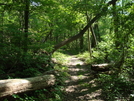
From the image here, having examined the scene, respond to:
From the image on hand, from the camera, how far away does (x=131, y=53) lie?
541 centimetres

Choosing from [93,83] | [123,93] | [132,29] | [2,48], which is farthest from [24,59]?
[132,29]

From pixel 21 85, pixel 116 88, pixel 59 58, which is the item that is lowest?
pixel 116 88

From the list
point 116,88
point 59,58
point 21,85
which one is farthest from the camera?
point 59,58

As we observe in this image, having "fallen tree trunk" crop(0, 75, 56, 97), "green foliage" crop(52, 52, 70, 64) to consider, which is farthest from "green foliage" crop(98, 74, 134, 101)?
"green foliage" crop(52, 52, 70, 64)

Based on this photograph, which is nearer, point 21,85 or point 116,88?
point 21,85

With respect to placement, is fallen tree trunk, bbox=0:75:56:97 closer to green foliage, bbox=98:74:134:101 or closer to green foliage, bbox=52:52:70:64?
green foliage, bbox=52:52:70:64

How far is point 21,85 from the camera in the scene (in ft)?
12.1

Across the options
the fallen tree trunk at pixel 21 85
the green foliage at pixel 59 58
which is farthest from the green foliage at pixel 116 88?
the green foliage at pixel 59 58

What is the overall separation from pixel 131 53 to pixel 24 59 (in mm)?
5534

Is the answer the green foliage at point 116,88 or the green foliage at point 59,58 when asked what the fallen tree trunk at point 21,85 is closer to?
the green foliage at point 59,58

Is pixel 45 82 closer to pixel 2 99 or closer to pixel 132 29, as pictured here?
pixel 2 99

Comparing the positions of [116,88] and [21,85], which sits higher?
[21,85]

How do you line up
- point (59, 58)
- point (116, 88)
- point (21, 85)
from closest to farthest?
point (21, 85) < point (116, 88) < point (59, 58)

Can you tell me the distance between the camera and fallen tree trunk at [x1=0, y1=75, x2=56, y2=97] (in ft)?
10.8
